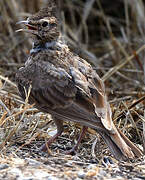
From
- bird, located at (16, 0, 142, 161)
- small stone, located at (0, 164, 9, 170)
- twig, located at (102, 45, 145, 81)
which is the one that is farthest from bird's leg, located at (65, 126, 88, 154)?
twig, located at (102, 45, 145, 81)

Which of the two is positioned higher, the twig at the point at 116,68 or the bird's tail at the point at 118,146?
the twig at the point at 116,68

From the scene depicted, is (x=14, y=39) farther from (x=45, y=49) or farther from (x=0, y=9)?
(x=45, y=49)

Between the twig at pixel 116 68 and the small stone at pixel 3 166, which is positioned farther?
the twig at pixel 116 68

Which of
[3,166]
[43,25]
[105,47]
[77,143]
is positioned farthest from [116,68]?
[3,166]

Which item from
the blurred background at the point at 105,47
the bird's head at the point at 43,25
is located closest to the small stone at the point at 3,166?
the blurred background at the point at 105,47

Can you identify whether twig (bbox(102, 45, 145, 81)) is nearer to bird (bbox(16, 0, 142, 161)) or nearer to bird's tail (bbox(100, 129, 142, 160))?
bird (bbox(16, 0, 142, 161))

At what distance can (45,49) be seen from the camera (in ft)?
14.2

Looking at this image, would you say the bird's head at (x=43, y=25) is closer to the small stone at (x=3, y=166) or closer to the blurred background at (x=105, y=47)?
the blurred background at (x=105, y=47)

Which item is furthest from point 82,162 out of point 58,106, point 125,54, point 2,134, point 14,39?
point 14,39

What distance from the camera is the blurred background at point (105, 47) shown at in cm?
502

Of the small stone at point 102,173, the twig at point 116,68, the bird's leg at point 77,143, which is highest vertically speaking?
the twig at point 116,68

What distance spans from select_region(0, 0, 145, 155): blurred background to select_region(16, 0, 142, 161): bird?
1.53 ft

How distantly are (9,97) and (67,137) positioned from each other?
80cm

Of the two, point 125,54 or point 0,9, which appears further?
point 0,9
